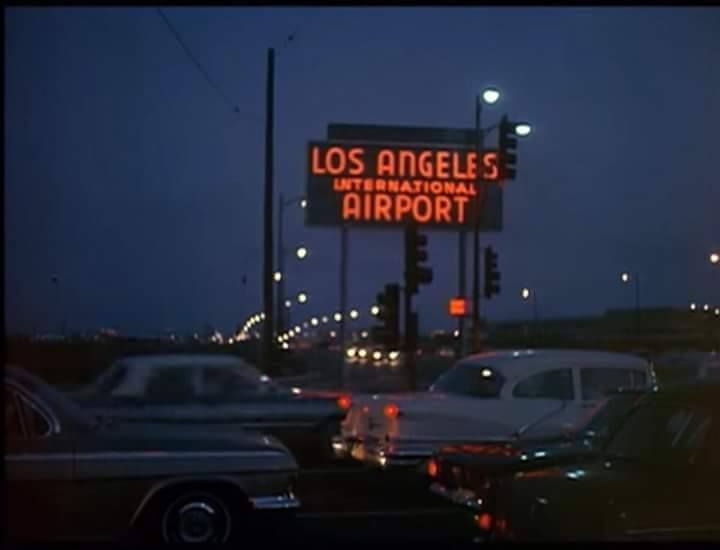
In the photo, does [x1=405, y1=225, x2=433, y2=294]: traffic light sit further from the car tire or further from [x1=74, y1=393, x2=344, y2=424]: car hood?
the car tire

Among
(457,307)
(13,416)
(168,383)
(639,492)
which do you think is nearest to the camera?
(639,492)

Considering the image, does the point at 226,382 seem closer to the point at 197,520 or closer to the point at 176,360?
the point at 176,360

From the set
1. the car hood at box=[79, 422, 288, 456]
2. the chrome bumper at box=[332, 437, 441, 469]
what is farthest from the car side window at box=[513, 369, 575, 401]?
the car hood at box=[79, 422, 288, 456]

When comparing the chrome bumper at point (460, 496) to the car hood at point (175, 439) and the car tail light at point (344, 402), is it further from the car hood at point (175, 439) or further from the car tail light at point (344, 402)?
the car tail light at point (344, 402)

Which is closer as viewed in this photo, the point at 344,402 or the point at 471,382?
the point at 344,402

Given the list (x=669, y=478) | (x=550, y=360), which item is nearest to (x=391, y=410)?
(x=550, y=360)
